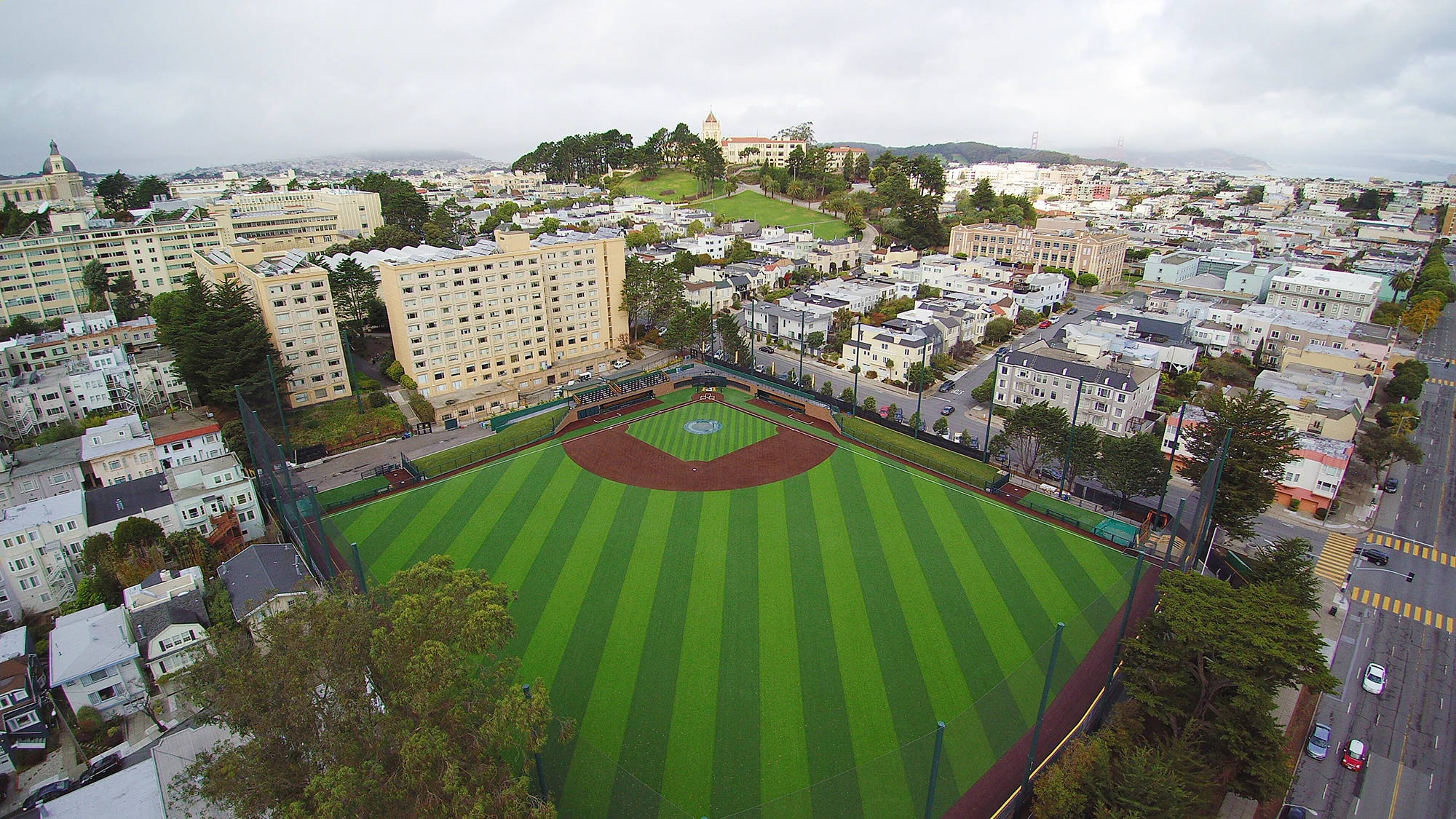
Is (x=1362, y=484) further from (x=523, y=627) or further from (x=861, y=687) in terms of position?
(x=523, y=627)

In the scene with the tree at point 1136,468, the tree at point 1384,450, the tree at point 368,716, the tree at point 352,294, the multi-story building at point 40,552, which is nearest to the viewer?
the tree at point 368,716

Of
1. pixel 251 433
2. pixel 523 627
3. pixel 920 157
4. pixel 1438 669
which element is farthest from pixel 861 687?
pixel 920 157

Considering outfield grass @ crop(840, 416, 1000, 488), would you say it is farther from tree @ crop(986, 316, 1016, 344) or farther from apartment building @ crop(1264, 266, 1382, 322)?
apartment building @ crop(1264, 266, 1382, 322)

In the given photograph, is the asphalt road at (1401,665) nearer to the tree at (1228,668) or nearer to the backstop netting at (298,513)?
the tree at (1228,668)

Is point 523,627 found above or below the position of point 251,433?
below

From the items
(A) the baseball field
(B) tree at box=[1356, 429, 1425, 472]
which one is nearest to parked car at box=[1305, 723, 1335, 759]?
(A) the baseball field

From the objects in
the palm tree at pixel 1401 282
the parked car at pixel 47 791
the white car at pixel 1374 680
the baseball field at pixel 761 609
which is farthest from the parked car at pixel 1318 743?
the palm tree at pixel 1401 282
